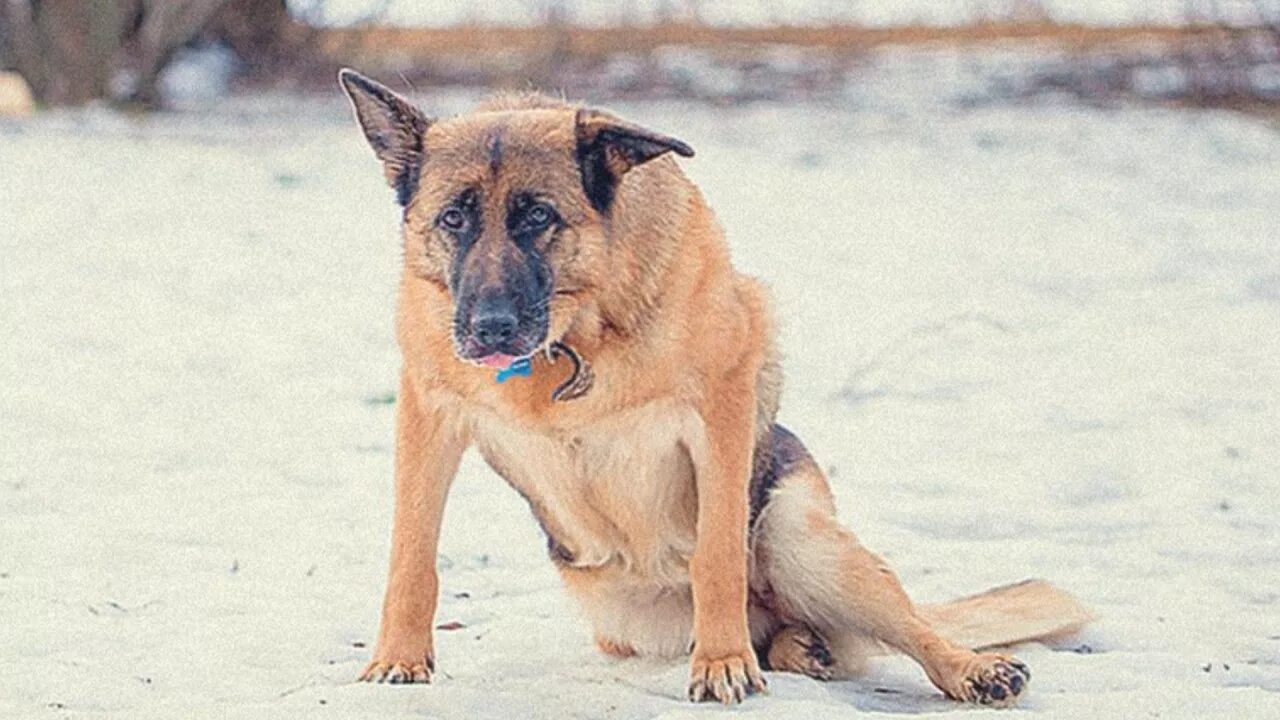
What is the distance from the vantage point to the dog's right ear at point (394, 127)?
4.56 meters

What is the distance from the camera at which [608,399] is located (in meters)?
4.48

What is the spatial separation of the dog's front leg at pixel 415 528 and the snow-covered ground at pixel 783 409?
14 centimetres

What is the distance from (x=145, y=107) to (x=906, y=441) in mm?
7178

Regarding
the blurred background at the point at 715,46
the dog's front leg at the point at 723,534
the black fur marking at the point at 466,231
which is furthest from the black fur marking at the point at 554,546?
the blurred background at the point at 715,46

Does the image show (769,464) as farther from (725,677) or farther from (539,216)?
(539,216)

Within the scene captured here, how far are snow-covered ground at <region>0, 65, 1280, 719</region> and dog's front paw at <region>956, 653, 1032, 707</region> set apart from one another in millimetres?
46

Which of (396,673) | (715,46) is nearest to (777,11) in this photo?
(715,46)

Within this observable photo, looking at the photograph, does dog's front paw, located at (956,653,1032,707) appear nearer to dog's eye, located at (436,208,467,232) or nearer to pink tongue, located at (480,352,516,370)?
pink tongue, located at (480,352,516,370)

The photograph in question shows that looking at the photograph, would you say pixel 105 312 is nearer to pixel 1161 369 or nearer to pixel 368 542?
pixel 368 542

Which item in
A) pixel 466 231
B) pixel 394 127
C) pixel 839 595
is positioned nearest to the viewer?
pixel 466 231

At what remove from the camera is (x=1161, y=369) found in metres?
8.52

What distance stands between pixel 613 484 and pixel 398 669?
62 centimetres

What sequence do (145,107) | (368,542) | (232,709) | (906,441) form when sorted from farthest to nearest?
(145,107) → (906,441) → (368,542) → (232,709)

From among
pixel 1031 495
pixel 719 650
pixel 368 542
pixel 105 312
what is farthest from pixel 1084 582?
pixel 105 312
